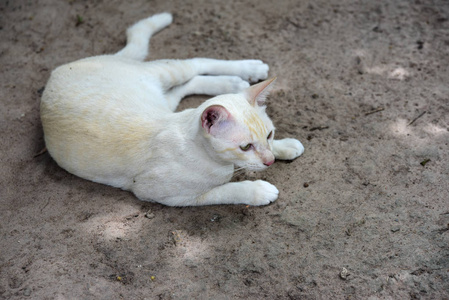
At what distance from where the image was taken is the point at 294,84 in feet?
13.7

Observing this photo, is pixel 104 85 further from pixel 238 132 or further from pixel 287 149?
pixel 287 149

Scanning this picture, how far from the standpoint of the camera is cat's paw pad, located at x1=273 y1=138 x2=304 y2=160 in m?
3.42

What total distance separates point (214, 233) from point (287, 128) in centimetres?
126

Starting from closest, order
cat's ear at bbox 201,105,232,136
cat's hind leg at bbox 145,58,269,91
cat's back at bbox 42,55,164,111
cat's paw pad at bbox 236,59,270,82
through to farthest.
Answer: cat's ear at bbox 201,105,232,136
cat's back at bbox 42,55,164,111
cat's hind leg at bbox 145,58,269,91
cat's paw pad at bbox 236,59,270,82

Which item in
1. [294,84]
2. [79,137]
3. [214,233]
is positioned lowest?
[214,233]

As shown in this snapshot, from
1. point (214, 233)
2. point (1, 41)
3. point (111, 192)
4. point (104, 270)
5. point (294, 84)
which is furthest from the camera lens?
point (1, 41)

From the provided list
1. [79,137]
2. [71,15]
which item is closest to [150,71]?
[79,137]

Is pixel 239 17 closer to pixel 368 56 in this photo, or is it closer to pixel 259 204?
pixel 368 56

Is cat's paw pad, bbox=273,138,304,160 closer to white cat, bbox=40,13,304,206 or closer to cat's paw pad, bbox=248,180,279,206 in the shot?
white cat, bbox=40,13,304,206

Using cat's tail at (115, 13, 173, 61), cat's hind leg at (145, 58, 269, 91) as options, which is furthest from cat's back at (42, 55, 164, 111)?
cat's tail at (115, 13, 173, 61)

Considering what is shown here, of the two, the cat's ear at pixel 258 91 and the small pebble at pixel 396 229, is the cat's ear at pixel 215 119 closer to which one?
the cat's ear at pixel 258 91

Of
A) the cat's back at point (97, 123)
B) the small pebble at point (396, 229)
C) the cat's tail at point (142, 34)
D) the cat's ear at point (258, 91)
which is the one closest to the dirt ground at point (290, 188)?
the small pebble at point (396, 229)

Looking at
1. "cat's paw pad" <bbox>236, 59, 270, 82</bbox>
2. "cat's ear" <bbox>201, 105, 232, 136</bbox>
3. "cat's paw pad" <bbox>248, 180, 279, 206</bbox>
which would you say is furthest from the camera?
"cat's paw pad" <bbox>236, 59, 270, 82</bbox>

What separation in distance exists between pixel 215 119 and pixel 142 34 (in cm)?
236
